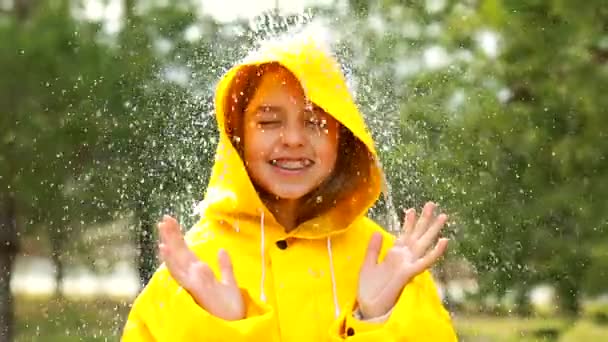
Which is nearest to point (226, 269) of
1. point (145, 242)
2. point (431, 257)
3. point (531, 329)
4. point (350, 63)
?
point (431, 257)

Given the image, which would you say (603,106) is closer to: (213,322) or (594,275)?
(594,275)

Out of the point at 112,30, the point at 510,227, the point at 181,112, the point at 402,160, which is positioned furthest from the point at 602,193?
the point at 112,30

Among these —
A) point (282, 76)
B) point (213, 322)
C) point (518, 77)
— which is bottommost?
point (213, 322)

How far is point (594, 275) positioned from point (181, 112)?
3.22m

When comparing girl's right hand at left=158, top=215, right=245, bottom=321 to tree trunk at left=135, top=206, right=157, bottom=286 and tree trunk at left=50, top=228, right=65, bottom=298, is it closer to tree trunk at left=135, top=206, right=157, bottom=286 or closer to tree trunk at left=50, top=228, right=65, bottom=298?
tree trunk at left=135, top=206, right=157, bottom=286

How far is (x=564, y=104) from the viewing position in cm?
854

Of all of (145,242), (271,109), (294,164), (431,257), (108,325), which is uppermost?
(145,242)

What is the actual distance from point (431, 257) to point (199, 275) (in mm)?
440

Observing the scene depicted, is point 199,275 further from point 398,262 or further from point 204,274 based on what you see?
point 398,262

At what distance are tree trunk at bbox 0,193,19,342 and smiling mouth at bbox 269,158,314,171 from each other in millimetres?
7055

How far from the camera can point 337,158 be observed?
99.6 inches

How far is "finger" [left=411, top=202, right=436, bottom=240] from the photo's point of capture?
2.34 meters

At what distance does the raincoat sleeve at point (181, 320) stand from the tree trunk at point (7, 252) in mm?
6969

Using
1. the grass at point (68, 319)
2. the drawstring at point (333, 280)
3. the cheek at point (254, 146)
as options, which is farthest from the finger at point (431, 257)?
the grass at point (68, 319)
